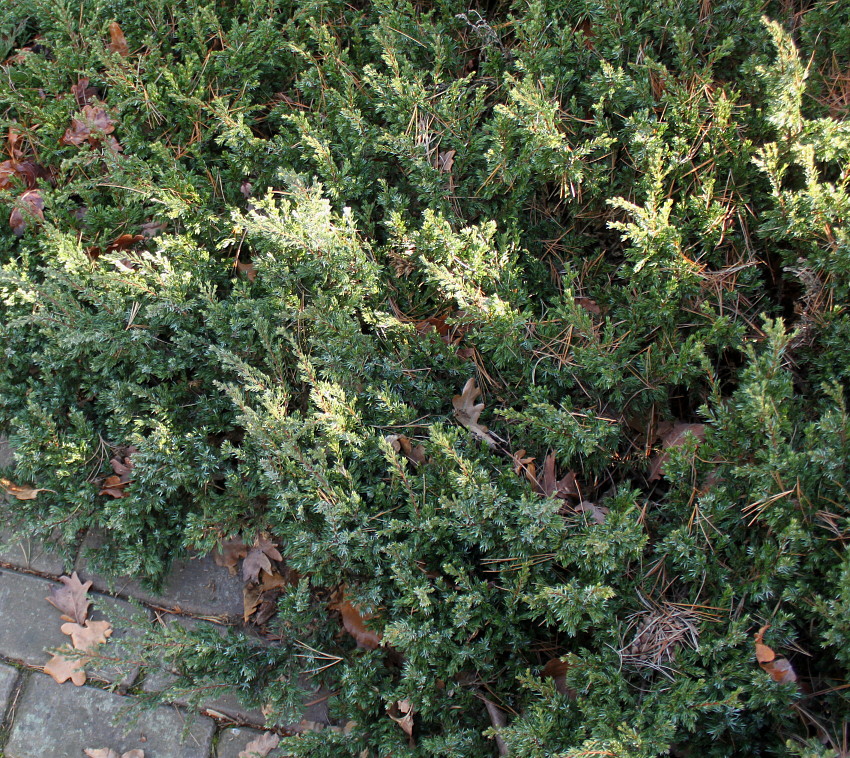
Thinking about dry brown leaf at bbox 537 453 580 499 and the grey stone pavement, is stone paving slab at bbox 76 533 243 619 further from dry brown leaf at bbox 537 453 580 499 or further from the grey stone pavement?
dry brown leaf at bbox 537 453 580 499

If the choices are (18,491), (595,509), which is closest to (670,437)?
(595,509)

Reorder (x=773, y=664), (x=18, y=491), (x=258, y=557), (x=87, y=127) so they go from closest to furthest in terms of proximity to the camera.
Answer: (x=773, y=664) → (x=258, y=557) → (x=18, y=491) → (x=87, y=127)

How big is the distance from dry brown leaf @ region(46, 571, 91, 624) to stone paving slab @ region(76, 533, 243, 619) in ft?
0.23

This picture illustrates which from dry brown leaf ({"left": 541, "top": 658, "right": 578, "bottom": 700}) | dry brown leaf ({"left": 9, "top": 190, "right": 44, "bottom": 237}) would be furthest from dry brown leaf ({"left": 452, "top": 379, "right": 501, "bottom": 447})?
dry brown leaf ({"left": 9, "top": 190, "right": 44, "bottom": 237})

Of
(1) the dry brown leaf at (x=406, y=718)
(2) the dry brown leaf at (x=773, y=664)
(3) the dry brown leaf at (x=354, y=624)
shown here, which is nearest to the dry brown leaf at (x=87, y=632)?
(3) the dry brown leaf at (x=354, y=624)

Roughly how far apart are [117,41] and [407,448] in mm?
2617

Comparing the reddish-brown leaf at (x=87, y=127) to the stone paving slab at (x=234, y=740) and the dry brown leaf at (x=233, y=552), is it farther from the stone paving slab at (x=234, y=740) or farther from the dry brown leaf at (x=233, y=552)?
the stone paving slab at (x=234, y=740)

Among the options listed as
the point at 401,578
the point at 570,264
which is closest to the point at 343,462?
the point at 401,578

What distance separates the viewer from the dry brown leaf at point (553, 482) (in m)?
2.32

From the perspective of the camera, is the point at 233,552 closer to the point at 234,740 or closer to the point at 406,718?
the point at 234,740

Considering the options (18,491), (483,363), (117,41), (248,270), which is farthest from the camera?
(117,41)

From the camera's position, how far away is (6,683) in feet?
8.75

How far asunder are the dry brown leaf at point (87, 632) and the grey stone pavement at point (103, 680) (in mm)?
38

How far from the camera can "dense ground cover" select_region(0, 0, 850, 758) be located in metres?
1.91
